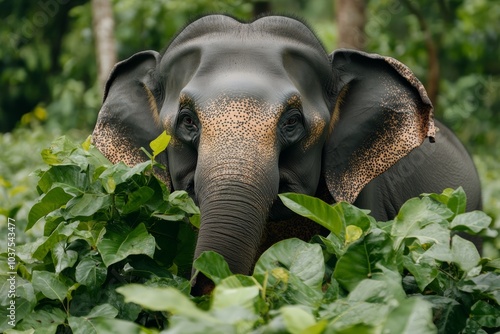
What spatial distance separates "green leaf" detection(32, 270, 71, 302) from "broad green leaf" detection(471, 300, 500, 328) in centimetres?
122

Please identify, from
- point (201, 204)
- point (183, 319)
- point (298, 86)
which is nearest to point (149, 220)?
point (201, 204)

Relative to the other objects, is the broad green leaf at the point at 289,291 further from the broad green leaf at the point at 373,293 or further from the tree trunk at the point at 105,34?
the tree trunk at the point at 105,34

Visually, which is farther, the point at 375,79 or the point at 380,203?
the point at 380,203

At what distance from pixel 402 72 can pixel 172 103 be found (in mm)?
1080

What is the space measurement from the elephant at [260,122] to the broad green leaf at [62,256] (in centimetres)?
41

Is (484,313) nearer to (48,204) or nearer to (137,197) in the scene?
(137,197)

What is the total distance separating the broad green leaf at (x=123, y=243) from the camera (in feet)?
11.3

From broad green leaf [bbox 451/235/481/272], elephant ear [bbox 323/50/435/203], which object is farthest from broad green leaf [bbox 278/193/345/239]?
elephant ear [bbox 323/50/435/203]

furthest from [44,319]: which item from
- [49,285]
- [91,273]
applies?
[91,273]

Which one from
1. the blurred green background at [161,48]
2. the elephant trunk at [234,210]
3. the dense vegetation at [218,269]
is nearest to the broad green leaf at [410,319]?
the dense vegetation at [218,269]

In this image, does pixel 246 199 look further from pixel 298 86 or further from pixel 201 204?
pixel 298 86

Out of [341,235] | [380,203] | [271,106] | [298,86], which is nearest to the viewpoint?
[341,235]

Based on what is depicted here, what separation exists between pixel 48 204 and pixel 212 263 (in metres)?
0.94

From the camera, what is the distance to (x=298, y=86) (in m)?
4.57
